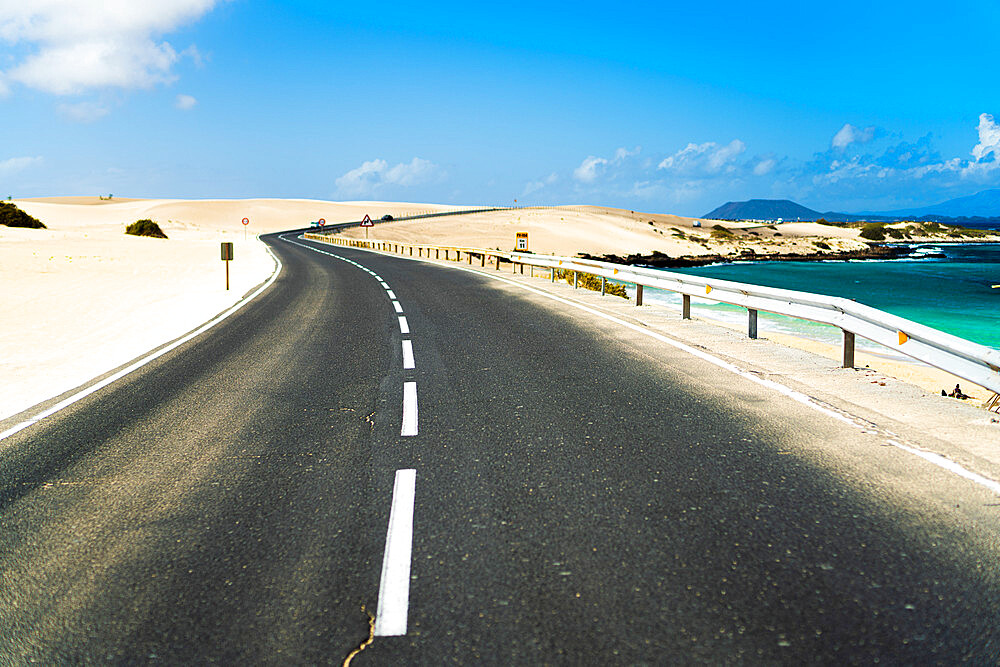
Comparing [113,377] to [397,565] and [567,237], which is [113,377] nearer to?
[397,565]

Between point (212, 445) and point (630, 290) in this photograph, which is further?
point (630, 290)

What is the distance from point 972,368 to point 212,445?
21.7ft

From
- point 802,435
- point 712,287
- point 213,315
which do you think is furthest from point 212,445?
point 213,315

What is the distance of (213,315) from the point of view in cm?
1551

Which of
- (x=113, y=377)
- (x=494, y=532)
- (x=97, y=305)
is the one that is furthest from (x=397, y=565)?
(x=97, y=305)

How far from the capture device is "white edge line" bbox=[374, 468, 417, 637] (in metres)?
3.17

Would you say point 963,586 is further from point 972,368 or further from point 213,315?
point 213,315

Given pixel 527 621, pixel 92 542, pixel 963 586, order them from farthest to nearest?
1. pixel 92 542
2. pixel 963 586
3. pixel 527 621

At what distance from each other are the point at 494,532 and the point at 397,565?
0.62 meters

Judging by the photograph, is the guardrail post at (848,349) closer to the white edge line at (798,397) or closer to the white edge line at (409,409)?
the white edge line at (798,397)

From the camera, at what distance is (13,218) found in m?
64.1

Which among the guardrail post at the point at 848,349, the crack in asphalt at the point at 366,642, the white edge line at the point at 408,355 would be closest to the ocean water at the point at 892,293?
the guardrail post at the point at 848,349

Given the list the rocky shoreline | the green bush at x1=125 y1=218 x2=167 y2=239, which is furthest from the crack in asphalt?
the green bush at x1=125 y1=218 x2=167 y2=239

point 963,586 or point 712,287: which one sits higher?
point 712,287
